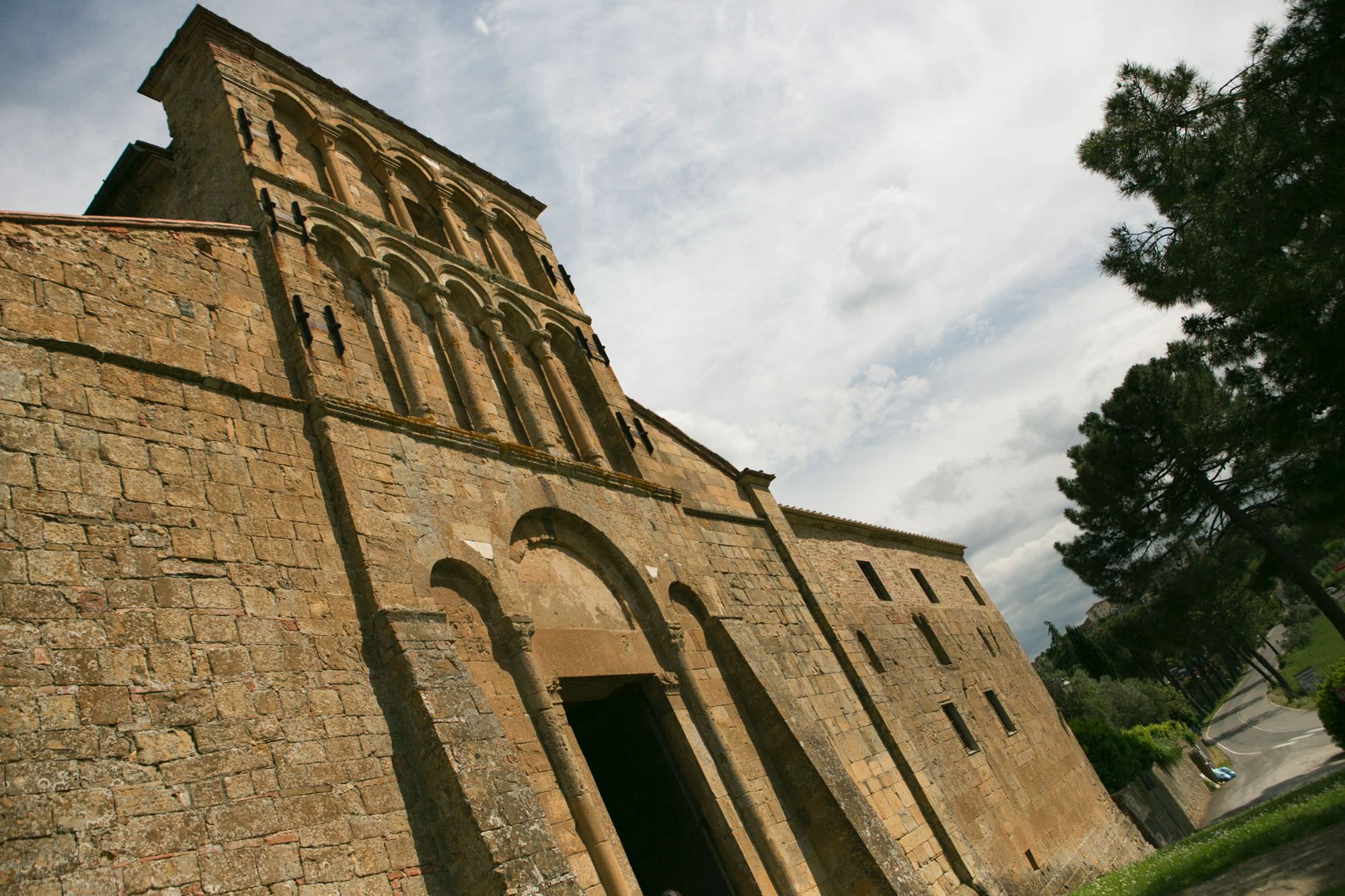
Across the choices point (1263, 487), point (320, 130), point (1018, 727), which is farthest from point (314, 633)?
point (1263, 487)

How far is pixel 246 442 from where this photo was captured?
671cm

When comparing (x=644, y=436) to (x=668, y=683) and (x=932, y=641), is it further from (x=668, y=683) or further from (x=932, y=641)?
(x=932, y=641)

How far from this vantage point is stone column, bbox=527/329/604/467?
1112 cm

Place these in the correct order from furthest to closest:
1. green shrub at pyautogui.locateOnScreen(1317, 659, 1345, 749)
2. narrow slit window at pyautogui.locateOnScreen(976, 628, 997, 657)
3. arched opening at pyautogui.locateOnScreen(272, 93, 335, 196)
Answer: narrow slit window at pyautogui.locateOnScreen(976, 628, 997, 657) → green shrub at pyautogui.locateOnScreen(1317, 659, 1345, 749) → arched opening at pyautogui.locateOnScreen(272, 93, 335, 196)

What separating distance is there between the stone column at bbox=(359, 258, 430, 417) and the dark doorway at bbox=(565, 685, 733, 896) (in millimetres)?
3863

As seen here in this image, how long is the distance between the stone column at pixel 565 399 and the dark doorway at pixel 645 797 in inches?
131

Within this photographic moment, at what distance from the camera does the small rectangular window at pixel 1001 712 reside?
59.2 feet

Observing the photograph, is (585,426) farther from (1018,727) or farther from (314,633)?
(1018,727)

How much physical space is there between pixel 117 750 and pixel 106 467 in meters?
2.14

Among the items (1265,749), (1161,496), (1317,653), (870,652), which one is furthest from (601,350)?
(1317,653)

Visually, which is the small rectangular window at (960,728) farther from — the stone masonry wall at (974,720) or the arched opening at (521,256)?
the arched opening at (521,256)

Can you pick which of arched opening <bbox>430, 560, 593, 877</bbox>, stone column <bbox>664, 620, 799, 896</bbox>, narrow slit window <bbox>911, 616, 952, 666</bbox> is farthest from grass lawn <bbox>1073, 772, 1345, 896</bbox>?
arched opening <bbox>430, 560, 593, 877</bbox>

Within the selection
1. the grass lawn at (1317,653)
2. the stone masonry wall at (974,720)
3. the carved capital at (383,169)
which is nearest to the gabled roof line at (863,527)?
the stone masonry wall at (974,720)

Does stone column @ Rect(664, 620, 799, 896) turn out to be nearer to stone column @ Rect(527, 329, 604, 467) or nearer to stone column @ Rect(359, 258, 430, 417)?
stone column @ Rect(527, 329, 604, 467)
